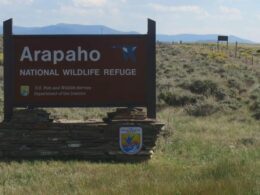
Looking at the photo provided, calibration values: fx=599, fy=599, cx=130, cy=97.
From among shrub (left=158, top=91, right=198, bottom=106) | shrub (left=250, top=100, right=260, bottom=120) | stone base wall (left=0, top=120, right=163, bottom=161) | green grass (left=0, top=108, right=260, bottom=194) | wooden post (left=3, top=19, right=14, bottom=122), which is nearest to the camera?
green grass (left=0, top=108, right=260, bottom=194)

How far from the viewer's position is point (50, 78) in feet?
36.8

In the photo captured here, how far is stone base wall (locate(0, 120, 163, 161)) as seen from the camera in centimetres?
1068

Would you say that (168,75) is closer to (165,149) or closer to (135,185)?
(165,149)

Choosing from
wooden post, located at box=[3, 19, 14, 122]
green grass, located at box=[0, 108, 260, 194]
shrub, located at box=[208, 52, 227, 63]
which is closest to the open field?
green grass, located at box=[0, 108, 260, 194]

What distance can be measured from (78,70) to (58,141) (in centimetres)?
143

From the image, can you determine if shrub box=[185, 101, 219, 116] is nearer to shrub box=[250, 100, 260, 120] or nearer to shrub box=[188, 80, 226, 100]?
shrub box=[250, 100, 260, 120]

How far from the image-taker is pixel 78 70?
11242 mm

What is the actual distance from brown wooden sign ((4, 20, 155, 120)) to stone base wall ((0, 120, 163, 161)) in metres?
0.62

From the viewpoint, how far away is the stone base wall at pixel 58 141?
35.0ft

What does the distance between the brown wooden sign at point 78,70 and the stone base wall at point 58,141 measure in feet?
2.02

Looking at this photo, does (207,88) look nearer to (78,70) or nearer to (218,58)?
(78,70)

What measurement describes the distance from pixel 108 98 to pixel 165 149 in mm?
1535

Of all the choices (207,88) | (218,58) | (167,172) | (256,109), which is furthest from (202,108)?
(218,58)

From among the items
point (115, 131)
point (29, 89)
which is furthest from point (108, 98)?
point (29, 89)
